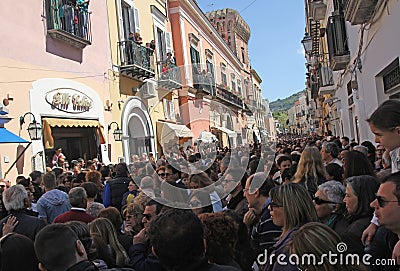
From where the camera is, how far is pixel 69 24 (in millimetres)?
11633

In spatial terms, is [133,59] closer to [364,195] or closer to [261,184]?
[261,184]

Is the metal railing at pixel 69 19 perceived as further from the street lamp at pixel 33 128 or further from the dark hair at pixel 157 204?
the dark hair at pixel 157 204

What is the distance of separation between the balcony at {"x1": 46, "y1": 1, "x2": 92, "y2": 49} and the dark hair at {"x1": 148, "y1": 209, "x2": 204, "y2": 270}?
957cm

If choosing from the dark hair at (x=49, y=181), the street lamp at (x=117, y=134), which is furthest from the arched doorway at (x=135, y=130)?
the dark hair at (x=49, y=181)

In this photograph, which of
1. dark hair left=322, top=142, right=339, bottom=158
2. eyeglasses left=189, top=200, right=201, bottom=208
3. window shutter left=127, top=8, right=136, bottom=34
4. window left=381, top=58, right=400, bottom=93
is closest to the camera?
eyeglasses left=189, top=200, right=201, bottom=208

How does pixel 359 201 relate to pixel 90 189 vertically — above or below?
below

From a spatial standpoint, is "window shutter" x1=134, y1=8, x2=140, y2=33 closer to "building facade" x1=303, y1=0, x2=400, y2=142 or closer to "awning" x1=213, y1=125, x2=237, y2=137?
"building facade" x1=303, y1=0, x2=400, y2=142

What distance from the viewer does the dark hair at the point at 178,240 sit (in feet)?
7.61

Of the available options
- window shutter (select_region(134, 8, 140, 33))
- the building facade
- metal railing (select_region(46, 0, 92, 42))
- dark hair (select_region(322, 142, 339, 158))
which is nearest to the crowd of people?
dark hair (select_region(322, 142, 339, 158))

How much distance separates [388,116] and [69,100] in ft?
31.3

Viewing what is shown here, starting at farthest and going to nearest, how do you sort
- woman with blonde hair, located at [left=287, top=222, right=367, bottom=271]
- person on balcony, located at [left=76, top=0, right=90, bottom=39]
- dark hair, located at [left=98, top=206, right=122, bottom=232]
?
1. person on balcony, located at [left=76, top=0, right=90, bottom=39]
2. dark hair, located at [left=98, top=206, right=122, bottom=232]
3. woman with blonde hair, located at [left=287, top=222, right=367, bottom=271]

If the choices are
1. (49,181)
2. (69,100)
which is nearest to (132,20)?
(69,100)

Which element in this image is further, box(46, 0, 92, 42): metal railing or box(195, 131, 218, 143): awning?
box(46, 0, 92, 42): metal railing

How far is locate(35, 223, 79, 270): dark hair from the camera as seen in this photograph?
249 cm
